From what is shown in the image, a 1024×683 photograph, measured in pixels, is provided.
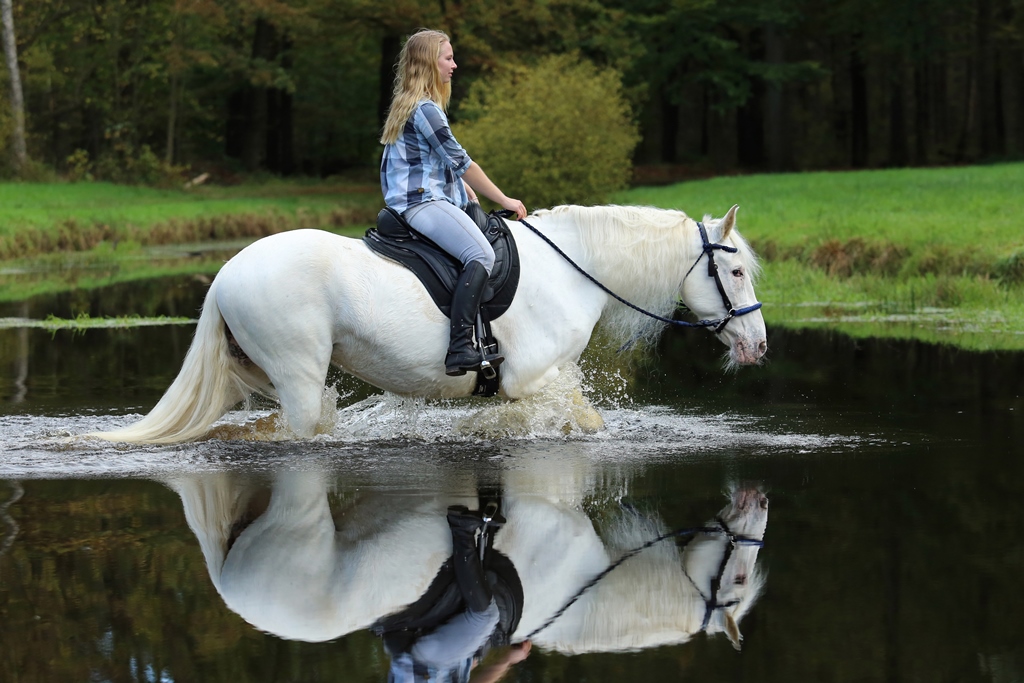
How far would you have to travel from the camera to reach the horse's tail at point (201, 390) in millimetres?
7582

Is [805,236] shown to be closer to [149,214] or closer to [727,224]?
[727,224]

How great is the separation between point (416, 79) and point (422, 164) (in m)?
0.48

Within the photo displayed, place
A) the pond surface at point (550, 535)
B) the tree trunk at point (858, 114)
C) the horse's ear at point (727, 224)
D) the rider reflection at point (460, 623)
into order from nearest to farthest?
the rider reflection at point (460, 623)
the pond surface at point (550, 535)
the horse's ear at point (727, 224)
the tree trunk at point (858, 114)

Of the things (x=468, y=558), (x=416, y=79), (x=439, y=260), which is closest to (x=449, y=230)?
(x=439, y=260)

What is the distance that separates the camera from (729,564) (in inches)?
204

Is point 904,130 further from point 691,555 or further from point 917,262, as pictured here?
point 691,555

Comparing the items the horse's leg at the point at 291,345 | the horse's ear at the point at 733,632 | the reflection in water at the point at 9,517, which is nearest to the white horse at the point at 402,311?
the horse's leg at the point at 291,345

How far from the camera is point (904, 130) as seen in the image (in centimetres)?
5044

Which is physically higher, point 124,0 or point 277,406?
point 124,0

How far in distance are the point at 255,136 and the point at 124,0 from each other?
22.1 feet

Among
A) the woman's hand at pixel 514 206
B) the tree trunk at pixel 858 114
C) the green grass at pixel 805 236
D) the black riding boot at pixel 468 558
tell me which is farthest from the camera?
the tree trunk at pixel 858 114

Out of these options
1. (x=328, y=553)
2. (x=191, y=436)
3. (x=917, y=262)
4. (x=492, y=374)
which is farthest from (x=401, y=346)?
(x=917, y=262)

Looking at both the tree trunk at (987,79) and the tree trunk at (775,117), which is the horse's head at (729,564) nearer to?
the tree trunk at (775,117)

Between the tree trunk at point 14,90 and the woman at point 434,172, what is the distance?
34.3m
